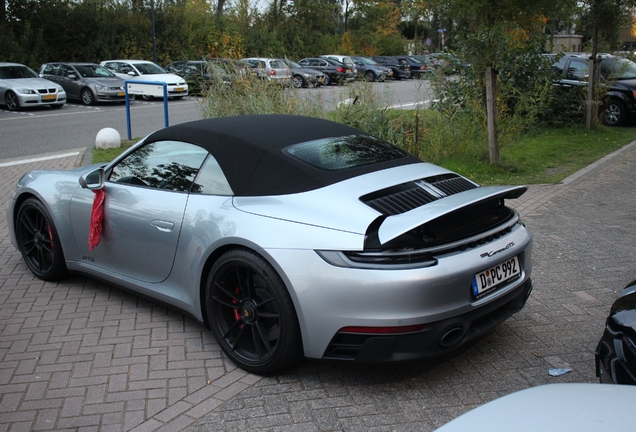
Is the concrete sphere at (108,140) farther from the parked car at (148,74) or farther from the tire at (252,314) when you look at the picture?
the parked car at (148,74)

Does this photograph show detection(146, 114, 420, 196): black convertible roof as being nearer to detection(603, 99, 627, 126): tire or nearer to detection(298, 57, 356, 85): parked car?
detection(603, 99, 627, 126): tire

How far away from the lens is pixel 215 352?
4207mm

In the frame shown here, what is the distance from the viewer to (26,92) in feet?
67.8

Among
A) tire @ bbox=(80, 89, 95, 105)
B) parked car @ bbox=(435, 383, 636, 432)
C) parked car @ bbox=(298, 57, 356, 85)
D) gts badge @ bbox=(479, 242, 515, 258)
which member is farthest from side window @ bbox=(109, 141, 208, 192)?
parked car @ bbox=(298, 57, 356, 85)

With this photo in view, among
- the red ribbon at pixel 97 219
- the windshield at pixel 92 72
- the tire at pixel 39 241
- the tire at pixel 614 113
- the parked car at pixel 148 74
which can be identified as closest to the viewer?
the red ribbon at pixel 97 219

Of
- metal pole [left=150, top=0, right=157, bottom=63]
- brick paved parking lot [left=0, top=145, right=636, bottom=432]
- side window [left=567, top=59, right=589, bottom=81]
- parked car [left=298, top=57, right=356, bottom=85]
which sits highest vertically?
metal pole [left=150, top=0, right=157, bottom=63]

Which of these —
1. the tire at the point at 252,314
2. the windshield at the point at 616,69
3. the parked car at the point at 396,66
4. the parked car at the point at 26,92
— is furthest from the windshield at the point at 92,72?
the parked car at the point at 396,66

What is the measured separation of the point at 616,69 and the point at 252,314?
15181mm

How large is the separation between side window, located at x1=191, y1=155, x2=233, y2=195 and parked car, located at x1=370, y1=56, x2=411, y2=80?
134 feet

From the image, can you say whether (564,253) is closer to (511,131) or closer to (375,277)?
(375,277)

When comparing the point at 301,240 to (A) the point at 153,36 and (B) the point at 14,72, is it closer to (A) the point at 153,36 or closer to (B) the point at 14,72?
(B) the point at 14,72

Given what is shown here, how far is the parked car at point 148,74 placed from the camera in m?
25.0

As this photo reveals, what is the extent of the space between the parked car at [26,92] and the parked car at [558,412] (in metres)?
21.5

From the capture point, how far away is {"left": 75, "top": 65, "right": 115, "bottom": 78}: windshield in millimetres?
23938
